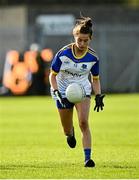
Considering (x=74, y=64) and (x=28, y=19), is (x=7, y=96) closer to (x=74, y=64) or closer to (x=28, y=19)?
(x=28, y=19)

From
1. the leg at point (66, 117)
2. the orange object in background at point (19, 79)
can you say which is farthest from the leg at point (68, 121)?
the orange object in background at point (19, 79)

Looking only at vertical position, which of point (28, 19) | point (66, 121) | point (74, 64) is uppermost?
point (74, 64)

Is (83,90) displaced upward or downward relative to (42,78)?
upward

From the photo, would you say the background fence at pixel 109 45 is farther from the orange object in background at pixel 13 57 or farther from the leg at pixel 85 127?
the leg at pixel 85 127

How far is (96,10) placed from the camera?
44344 millimetres

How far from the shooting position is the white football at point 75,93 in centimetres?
1295

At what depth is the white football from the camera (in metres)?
12.9

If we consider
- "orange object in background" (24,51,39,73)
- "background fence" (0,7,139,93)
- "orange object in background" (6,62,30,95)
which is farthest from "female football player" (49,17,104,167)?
"background fence" (0,7,139,93)

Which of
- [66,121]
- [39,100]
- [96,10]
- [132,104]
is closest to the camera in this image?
[66,121]

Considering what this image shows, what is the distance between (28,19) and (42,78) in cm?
573

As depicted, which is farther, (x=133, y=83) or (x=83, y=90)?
(x=133, y=83)

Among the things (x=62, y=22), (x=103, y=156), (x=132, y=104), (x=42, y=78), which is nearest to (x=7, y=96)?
(x=42, y=78)

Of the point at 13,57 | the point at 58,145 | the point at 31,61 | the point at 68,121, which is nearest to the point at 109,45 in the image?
the point at 13,57

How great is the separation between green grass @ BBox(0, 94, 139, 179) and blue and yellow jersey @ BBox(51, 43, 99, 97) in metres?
1.34
